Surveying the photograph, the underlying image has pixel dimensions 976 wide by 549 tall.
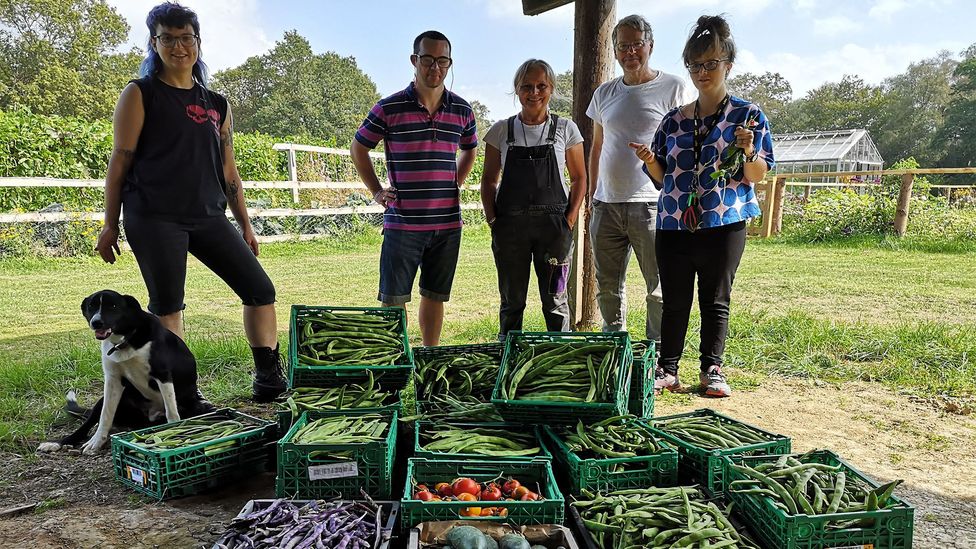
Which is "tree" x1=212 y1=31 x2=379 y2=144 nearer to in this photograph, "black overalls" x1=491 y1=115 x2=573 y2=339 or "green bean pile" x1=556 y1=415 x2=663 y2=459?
"black overalls" x1=491 y1=115 x2=573 y2=339

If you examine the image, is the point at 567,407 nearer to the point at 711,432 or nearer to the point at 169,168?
the point at 711,432

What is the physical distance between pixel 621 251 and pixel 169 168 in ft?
10.4

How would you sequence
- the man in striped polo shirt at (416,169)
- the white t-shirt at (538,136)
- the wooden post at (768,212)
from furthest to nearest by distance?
the wooden post at (768,212) → the white t-shirt at (538,136) → the man in striped polo shirt at (416,169)

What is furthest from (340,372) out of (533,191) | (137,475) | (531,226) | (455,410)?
(533,191)

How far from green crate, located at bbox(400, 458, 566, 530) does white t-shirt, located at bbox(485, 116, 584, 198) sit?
2.37m

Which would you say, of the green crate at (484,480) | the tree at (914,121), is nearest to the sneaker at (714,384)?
the green crate at (484,480)

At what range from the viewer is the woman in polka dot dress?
4.00 m

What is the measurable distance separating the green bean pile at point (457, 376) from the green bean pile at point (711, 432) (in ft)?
3.45

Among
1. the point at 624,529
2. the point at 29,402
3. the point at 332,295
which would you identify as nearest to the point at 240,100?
the point at 332,295

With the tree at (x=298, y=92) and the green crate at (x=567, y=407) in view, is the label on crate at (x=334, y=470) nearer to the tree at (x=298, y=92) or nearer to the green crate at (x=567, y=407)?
the green crate at (x=567, y=407)

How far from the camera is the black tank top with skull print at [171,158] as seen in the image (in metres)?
3.79

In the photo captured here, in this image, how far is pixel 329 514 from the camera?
253 centimetres

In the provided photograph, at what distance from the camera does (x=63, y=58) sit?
34.9 m

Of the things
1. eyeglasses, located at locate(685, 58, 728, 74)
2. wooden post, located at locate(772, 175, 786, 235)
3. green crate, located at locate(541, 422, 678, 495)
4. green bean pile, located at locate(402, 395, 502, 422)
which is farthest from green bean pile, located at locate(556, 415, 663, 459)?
wooden post, located at locate(772, 175, 786, 235)
